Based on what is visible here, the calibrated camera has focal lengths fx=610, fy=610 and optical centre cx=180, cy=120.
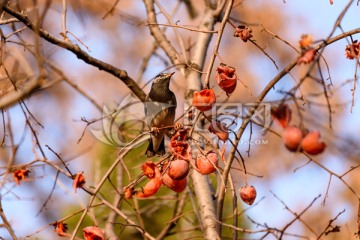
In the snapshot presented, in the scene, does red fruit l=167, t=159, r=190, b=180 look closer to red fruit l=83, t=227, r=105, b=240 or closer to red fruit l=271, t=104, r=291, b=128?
red fruit l=83, t=227, r=105, b=240

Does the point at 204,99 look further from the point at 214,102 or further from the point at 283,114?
the point at 283,114

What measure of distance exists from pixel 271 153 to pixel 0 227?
37.6ft

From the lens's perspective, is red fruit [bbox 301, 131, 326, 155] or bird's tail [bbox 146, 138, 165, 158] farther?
bird's tail [bbox 146, 138, 165, 158]

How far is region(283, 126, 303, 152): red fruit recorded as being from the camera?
1698 mm

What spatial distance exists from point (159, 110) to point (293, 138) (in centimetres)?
223

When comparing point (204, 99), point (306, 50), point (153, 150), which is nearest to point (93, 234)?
point (204, 99)

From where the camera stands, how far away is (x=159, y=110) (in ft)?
12.8

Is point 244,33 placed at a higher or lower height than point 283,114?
higher

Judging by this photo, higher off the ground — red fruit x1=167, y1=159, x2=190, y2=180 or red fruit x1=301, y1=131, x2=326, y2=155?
red fruit x1=167, y1=159, x2=190, y2=180

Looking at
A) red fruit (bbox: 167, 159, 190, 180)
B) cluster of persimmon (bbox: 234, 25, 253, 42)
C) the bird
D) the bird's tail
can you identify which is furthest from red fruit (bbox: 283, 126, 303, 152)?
the bird's tail

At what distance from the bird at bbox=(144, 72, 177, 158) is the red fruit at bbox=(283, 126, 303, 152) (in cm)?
175

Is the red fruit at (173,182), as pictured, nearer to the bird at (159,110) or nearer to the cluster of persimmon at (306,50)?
the cluster of persimmon at (306,50)

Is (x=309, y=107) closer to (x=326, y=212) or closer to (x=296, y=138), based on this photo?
(x=296, y=138)

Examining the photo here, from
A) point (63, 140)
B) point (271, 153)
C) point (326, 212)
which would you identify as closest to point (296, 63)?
point (326, 212)
